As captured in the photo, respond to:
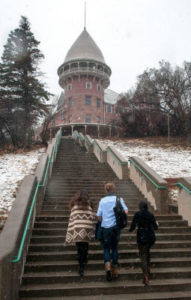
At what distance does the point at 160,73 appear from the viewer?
27.3 m

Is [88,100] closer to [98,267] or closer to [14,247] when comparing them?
[98,267]

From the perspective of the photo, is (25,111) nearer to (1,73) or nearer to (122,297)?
(1,73)

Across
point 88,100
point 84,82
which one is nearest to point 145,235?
point 88,100

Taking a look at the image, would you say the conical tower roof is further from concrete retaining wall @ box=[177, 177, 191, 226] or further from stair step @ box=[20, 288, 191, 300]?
stair step @ box=[20, 288, 191, 300]

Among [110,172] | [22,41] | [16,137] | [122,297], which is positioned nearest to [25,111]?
[16,137]

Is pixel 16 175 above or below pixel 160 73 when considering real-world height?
below

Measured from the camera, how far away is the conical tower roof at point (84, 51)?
41438 millimetres

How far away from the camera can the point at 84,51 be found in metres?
42.0

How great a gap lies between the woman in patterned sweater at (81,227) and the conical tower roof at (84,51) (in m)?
38.9

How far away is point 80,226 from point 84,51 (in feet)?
135

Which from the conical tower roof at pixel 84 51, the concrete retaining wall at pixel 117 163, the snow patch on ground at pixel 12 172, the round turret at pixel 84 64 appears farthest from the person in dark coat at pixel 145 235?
the conical tower roof at pixel 84 51

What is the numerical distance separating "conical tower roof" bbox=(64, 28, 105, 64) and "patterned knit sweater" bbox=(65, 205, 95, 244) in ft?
128

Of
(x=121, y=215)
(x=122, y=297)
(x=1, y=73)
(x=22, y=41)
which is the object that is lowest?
(x=122, y=297)

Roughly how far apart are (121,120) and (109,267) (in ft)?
85.7
